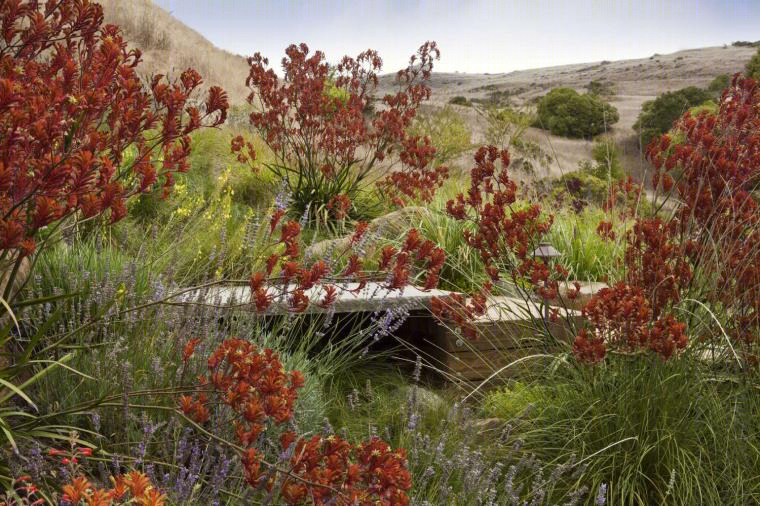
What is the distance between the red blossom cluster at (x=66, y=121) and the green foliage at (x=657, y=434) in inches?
79.3

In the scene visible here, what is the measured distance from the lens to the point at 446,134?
1307cm

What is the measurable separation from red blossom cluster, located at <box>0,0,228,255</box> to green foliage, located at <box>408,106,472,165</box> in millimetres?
9436

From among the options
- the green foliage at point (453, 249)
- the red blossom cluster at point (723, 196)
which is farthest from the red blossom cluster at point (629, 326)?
the green foliage at point (453, 249)

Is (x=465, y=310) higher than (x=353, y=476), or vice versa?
(x=353, y=476)

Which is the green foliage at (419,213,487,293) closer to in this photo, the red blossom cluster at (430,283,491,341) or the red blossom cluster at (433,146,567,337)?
the red blossom cluster at (430,283,491,341)

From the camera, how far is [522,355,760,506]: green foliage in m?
3.14

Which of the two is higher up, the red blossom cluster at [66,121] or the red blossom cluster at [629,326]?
the red blossom cluster at [66,121]

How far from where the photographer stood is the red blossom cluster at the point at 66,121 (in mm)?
1883

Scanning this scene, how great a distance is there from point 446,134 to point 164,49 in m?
12.0

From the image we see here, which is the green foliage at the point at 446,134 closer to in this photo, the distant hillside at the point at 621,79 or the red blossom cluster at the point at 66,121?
the red blossom cluster at the point at 66,121

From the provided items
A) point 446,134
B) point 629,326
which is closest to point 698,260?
point 629,326

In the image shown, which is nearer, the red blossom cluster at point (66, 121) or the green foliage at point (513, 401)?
the red blossom cluster at point (66, 121)

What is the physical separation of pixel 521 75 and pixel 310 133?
5183 centimetres

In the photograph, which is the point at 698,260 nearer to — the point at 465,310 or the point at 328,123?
the point at 465,310
